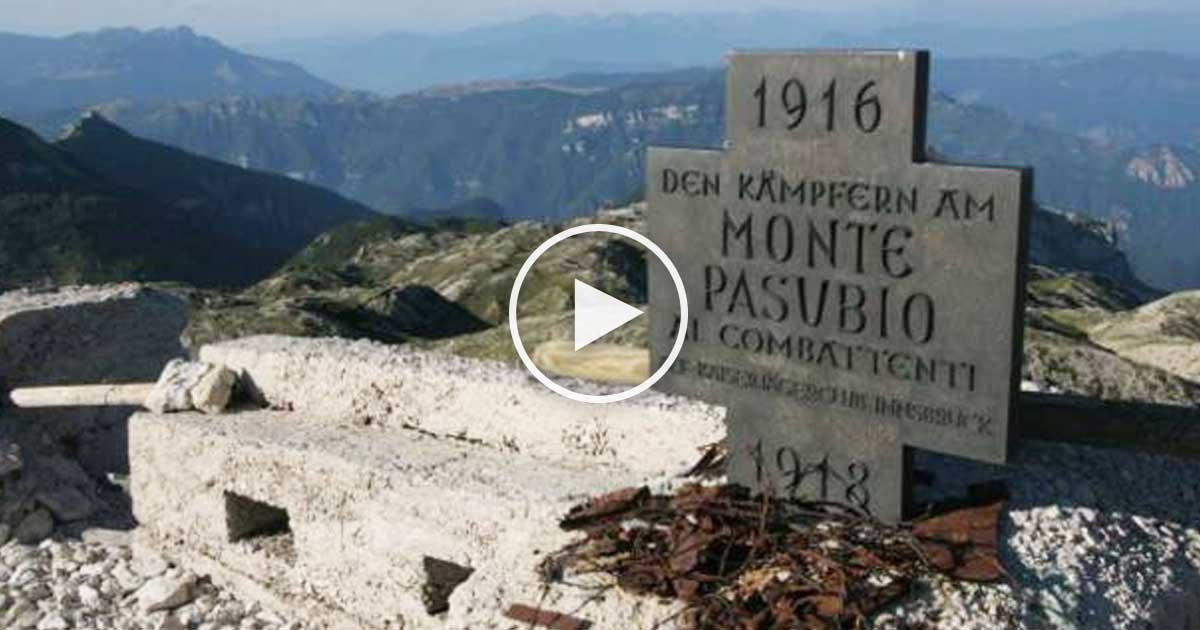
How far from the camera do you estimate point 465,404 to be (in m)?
9.59

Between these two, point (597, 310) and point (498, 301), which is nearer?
point (597, 310)

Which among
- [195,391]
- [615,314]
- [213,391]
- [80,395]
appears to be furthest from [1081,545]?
[80,395]

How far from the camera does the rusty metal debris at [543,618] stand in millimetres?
6680

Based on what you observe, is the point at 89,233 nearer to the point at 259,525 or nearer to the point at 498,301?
the point at 498,301

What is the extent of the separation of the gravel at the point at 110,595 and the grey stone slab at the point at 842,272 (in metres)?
3.98

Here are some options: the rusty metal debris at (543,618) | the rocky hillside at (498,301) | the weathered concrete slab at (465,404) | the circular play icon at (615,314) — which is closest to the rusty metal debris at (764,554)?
the rusty metal debris at (543,618)

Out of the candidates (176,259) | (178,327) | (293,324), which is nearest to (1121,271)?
(176,259)

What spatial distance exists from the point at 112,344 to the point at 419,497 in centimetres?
576

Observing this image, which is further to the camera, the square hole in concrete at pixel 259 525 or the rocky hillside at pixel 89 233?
the rocky hillside at pixel 89 233

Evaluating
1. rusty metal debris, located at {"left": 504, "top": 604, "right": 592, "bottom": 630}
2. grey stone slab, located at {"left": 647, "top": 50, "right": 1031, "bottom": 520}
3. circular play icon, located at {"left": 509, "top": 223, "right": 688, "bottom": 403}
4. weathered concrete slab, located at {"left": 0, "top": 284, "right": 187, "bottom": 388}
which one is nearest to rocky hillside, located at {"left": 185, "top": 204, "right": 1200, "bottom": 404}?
circular play icon, located at {"left": 509, "top": 223, "right": 688, "bottom": 403}

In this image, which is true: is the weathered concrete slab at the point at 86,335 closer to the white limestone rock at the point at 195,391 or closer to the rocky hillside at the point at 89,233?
the white limestone rock at the point at 195,391

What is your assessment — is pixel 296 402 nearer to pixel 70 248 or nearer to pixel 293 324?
pixel 293 324

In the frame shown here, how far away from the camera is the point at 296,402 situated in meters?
10.7

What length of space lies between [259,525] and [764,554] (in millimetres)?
4935
